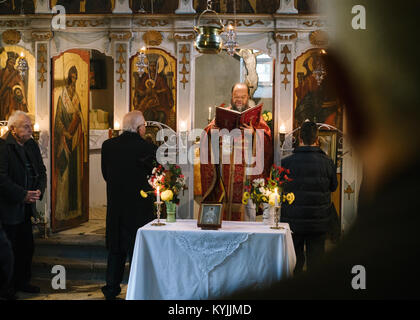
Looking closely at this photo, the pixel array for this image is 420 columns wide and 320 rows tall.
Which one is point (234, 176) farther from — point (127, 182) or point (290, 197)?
point (290, 197)

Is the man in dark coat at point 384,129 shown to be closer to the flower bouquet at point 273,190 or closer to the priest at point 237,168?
the flower bouquet at point 273,190

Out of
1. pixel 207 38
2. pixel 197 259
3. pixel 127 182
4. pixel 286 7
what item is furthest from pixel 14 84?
pixel 197 259

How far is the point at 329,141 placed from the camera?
27.7ft

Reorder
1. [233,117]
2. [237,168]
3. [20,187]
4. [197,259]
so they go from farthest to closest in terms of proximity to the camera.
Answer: [237,168] → [233,117] → [20,187] → [197,259]

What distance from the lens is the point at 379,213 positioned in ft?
1.38

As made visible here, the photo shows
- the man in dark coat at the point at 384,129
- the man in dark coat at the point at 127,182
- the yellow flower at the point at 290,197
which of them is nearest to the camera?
the man in dark coat at the point at 384,129

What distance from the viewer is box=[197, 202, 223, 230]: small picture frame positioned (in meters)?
4.64

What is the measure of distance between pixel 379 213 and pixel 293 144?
8072 mm

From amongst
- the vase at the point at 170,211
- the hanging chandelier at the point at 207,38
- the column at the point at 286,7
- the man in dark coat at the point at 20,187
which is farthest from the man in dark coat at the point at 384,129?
the column at the point at 286,7

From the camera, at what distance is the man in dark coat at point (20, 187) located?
17.9ft

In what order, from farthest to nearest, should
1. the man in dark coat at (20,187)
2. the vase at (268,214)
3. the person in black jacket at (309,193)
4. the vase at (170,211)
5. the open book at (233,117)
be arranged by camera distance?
the open book at (233,117) → the man in dark coat at (20,187) → the vase at (170,211) → the vase at (268,214) → the person in black jacket at (309,193)

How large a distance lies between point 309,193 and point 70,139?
553cm

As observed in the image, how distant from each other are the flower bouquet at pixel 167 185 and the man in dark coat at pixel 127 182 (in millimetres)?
315
